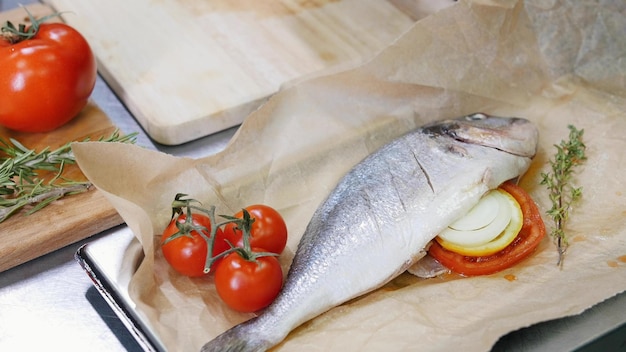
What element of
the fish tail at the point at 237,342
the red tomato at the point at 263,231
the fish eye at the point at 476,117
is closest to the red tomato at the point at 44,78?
the red tomato at the point at 263,231

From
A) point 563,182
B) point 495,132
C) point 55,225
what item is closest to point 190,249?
point 55,225

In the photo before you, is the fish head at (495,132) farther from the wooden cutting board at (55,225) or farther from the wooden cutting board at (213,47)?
the wooden cutting board at (55,225)

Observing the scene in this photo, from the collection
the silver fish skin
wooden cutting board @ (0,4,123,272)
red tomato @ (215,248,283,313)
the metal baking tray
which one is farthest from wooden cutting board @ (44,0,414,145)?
red tomato @ (215,248,283,313)

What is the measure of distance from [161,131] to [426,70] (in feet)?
2.29

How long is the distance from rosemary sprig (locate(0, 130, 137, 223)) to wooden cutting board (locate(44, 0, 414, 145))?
0.78 ft

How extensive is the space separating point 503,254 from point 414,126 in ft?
1.57

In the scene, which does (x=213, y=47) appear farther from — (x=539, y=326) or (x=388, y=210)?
(x=539, y=326)

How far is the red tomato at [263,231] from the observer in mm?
1496

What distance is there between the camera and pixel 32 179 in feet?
5.76

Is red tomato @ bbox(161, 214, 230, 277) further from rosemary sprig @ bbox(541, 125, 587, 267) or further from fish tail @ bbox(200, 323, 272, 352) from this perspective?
rosemary sprig @ bbox(541, 125, 587, 267)

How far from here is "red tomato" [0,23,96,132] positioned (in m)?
1.80

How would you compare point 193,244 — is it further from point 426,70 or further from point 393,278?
Answer: point 426,70

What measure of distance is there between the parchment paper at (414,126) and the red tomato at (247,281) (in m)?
0.07

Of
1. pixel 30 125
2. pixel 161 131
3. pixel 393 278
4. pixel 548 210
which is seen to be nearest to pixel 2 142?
pixel 30 125
